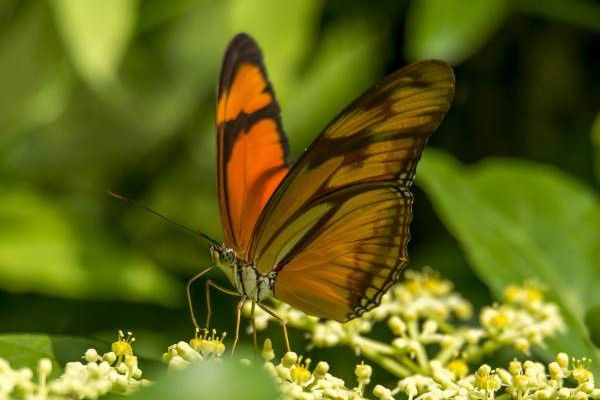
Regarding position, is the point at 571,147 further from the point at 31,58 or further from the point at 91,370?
the point at 91,370

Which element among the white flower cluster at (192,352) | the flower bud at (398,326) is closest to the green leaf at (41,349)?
the white flower cluster at (192,352)

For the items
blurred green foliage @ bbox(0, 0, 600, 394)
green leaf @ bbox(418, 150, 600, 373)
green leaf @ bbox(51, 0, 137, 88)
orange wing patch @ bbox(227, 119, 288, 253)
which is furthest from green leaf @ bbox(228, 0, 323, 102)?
orange wing patch @ bbox(227, 119, 288, 253)

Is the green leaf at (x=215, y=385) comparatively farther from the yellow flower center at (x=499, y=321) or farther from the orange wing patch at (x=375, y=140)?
the yellow flower center at (x=499, y=321)

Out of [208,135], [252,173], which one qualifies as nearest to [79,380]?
[252,173]

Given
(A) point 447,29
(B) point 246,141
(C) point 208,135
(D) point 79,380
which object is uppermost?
(C) point 208,135

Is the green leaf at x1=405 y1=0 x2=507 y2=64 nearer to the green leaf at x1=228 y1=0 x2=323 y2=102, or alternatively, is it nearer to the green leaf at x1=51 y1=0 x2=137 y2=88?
the green leaf at x1=228 y1=0 x2=323 y2=102

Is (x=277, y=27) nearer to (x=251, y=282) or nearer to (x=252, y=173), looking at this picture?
(x=252, y=173)
